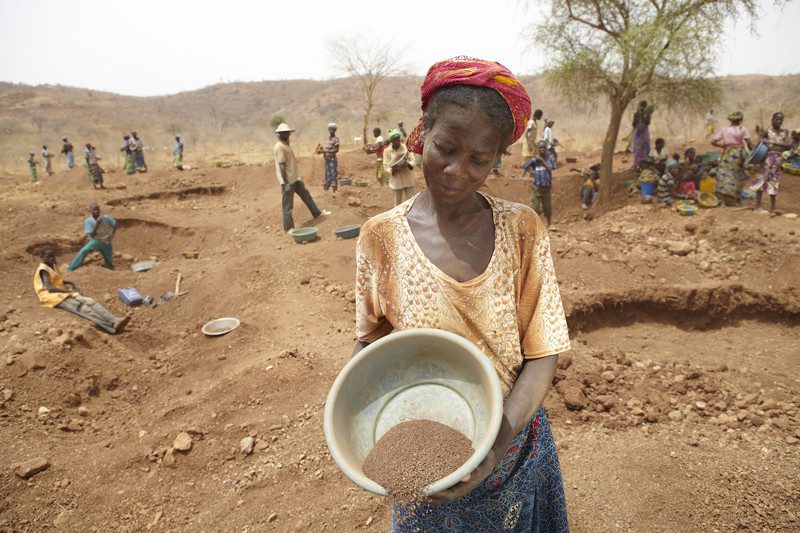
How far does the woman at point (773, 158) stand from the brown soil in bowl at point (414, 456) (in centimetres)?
861

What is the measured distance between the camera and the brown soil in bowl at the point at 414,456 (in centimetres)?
99

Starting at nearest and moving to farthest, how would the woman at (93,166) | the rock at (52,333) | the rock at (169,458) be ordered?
the rock at (169,458), the rock at (52,333), the woman at (93,166)

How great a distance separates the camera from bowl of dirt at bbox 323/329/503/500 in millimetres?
995

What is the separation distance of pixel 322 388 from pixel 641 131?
9785mm

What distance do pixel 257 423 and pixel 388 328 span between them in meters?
2.35

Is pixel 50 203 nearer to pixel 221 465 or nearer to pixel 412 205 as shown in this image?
pixel 221 465

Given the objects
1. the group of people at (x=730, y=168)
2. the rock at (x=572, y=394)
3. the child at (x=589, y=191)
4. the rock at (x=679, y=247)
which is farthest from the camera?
the child at (x=589, y=191)

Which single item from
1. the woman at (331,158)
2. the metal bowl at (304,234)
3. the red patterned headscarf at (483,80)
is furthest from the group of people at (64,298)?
the woman at (331,158)

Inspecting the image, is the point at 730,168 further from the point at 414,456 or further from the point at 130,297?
the point at 130,297

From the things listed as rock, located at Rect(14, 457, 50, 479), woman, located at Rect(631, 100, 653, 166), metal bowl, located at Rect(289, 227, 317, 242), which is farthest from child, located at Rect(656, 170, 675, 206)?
rock, located at Rect(14, 457, 50, 479)

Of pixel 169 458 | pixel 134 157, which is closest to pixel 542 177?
pixel 169 458

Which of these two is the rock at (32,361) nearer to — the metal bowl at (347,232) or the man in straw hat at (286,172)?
the metal bowl at (347,232)

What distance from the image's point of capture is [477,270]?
118 cm

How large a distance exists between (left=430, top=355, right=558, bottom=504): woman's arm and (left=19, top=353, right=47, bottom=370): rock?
4.57m
